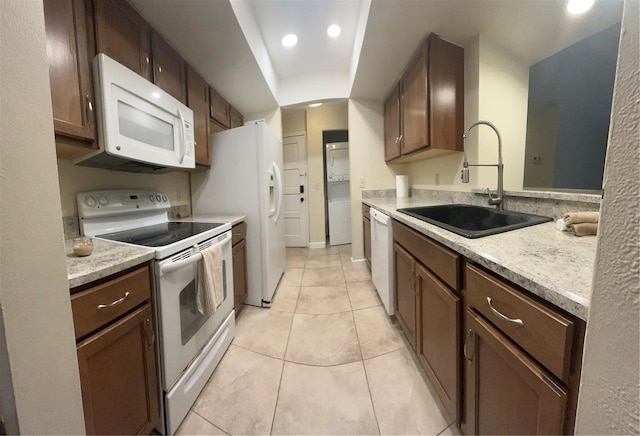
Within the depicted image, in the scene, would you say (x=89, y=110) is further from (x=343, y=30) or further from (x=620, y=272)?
(x=343, y=30)

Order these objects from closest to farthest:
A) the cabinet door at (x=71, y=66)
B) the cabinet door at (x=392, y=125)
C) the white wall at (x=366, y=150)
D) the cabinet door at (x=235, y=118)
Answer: the cabinet door at (x=71, y=66), the cabinet door at (x=392, y=125), the cabinet door at (x=235, y=118), the white wall at (x=366, y=150)

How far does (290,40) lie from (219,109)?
95 cm

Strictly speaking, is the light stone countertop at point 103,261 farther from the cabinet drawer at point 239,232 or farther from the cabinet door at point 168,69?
the cabinet door at point 168,69

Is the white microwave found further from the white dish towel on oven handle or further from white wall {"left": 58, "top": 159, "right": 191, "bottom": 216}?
the white dish towel on oven handle

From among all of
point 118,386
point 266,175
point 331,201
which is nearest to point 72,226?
point 118,386

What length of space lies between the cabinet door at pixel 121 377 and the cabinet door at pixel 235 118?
2.28 m

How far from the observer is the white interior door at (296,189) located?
3896 millimetres

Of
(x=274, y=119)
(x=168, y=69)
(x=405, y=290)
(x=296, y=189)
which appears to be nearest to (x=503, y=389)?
(x=405, y=290)

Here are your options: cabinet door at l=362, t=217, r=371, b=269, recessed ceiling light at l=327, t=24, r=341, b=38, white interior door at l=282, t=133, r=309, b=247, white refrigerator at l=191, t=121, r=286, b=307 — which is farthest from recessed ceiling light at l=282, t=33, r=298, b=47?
cabinet door at l=362, t=217, r=371, b=269

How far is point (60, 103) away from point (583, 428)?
1685mm

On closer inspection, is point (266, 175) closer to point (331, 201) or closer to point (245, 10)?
point (245, 10)

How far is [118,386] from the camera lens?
31.1 inches

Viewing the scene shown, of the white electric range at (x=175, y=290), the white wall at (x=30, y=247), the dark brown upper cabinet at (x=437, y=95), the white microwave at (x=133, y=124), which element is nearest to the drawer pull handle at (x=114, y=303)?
the white electric range at (x=175, y=290)

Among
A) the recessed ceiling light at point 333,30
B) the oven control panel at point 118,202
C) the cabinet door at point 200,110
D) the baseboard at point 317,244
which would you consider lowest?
the baseboard at point 317,244
